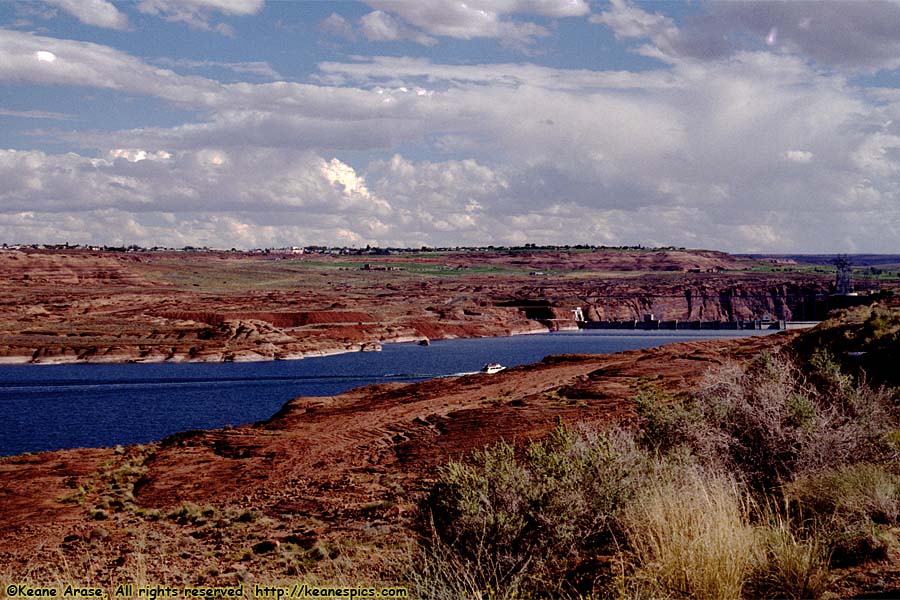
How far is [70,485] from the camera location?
24.7 metres

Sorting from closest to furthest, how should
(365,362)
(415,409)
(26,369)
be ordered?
1. (415,409)
2. (26,369)
3. (365,362)

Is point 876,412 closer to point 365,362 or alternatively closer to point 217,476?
point 217,476

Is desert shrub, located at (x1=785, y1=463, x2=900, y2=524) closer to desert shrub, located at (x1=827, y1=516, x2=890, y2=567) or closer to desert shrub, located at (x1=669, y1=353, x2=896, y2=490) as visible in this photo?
desert shrub, located at (x1=827, y1=516, x2=890, y2=567)

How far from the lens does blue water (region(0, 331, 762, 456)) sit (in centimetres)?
4806

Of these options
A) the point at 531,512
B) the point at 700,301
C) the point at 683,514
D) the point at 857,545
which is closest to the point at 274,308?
the point at 700,301

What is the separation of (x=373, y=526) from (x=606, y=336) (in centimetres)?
12901

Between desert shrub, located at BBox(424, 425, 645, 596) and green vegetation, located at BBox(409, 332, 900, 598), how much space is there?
0.06 ft

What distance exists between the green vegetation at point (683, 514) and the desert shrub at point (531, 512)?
2cm

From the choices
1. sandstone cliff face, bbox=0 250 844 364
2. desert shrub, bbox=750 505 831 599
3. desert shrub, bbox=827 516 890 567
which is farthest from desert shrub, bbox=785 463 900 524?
sandstone cliff face, bbox=0 250 844 364

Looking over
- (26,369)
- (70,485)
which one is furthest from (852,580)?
(26,369)

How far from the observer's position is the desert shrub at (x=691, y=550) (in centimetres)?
734

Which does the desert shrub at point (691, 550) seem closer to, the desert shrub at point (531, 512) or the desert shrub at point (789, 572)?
the desert shrub at point (789, 572)

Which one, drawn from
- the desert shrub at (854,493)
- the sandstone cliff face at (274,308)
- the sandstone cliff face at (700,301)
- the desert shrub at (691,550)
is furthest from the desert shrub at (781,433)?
the sandstone cliff face at (700,301)

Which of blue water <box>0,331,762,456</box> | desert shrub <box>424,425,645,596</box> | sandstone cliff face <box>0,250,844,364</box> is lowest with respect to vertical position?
blue water <box>0,331,762,456</box>
